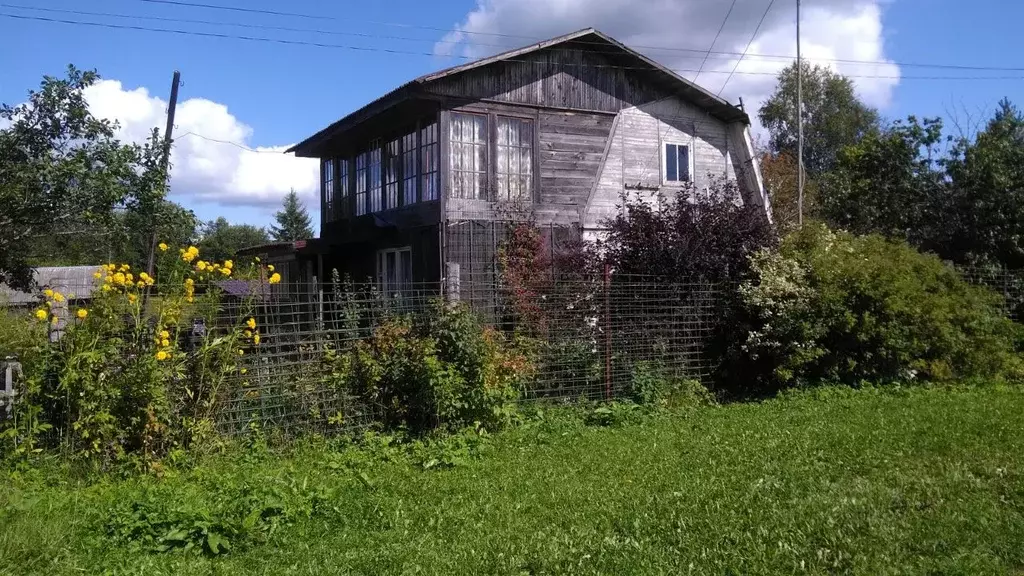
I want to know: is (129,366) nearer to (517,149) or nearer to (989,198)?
(517,149)

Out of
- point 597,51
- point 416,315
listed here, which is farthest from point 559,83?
point 416,315

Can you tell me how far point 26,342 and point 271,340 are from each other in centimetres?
204

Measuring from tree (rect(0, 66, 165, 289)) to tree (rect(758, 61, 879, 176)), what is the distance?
36.5 meters

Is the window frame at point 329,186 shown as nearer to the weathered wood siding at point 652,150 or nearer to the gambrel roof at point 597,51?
the gambrel roof at point 597,51

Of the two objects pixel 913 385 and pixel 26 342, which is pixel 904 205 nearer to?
pixel 913 385

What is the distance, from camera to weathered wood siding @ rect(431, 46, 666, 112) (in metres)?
13.3

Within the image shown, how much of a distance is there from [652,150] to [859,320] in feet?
19.5

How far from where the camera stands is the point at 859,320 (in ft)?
35.6

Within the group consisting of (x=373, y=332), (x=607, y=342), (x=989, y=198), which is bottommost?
(x=607, y=342)

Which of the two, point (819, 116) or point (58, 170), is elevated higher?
point (819, 116)

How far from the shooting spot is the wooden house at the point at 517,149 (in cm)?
1312

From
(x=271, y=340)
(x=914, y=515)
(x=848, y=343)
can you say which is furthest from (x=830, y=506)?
(x=848, y=343)

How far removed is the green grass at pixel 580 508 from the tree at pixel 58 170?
325 cm

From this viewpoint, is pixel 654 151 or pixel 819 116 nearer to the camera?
pixel 654 151
